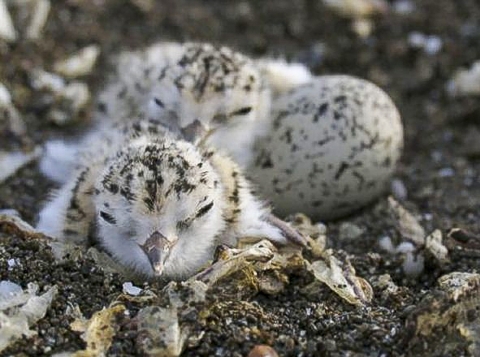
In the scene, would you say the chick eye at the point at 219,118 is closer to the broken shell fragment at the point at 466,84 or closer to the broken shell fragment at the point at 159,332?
the broken shell fragment at the point at 159,332

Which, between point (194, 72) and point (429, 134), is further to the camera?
point (429, 134)

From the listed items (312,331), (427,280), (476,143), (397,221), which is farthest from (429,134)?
(312,331)

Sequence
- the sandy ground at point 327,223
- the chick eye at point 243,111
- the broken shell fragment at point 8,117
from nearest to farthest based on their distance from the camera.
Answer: the sandy ground at point 327,223 < the chick eye at point 243,111 < the broken shell fragment at point 8,117

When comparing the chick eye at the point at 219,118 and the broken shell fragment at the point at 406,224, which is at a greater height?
the chick eye at the point at 219,118

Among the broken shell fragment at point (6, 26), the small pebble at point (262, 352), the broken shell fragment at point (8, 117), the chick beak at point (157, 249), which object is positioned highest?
the broken shell fragment at point (6, 26)

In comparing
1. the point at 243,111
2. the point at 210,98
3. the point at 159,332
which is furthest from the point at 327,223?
the point at 159,332

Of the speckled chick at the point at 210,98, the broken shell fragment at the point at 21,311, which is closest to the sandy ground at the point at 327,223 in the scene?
the broken shell fragment at the point at 21,311

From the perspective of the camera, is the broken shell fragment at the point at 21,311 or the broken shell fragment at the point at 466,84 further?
the broken shell fragment at the point at 466,84

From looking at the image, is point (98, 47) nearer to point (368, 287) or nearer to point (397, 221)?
point (397, 221)
